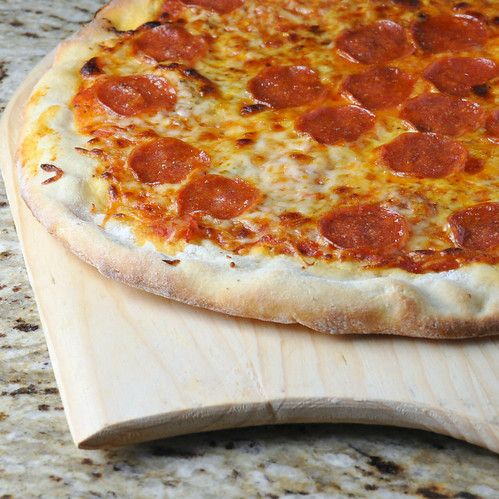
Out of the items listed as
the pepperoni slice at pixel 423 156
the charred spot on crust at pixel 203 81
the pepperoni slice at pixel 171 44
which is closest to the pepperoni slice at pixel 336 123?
the pepperoni slice at pixel 423 156

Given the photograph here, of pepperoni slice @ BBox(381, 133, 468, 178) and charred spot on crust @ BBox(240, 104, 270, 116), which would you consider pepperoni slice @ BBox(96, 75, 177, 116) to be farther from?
pepperoni slice @ BBox(381, 133, 468, 178)

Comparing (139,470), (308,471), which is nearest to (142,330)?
(139,470)

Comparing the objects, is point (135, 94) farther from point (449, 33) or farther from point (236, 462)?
point (236, 462)

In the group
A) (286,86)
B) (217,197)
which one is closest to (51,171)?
(217,197)

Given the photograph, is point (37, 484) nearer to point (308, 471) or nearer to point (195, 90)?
point (308, 471)

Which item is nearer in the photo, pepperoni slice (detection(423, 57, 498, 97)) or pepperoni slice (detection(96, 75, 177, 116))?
pepperoni slice (detection(96, 75, 177, 116))

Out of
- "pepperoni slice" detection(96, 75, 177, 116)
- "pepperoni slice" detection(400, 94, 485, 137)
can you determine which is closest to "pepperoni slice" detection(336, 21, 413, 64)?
"pepperoni slice" detection(400, 94, 485, 137)
